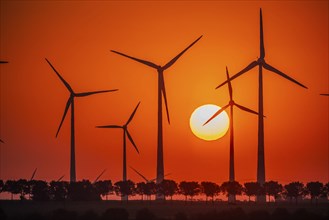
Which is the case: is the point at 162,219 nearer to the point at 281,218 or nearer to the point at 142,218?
the point at 142,218

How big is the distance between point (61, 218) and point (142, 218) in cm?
1450

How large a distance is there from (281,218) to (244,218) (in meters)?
7.38

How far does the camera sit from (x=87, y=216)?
19225 cm

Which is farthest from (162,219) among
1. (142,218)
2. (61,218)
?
(61,218)

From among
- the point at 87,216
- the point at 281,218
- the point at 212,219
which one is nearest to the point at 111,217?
the point at 87,216

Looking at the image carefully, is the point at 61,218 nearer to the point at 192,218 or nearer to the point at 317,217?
the point at 192,218

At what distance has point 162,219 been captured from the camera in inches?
7456

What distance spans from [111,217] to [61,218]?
31.7ft

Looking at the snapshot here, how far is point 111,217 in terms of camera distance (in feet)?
639

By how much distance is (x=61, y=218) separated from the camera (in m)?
190

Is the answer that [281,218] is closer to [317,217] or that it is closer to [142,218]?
[317,217]

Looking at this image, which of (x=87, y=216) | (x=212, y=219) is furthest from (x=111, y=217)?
(x=212, y=219)

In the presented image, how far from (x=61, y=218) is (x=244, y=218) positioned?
3270 cm

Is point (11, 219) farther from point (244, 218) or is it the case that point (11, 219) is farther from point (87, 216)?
point (244, 218)
